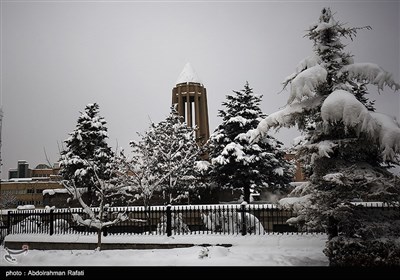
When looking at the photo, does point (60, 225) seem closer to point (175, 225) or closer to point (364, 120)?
point (175, 225)

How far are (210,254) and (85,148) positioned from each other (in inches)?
788

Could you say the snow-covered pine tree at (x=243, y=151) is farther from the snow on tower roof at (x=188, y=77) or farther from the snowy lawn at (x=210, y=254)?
the snow on tower roof at (x=188, y=77)

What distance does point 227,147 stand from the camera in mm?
23125

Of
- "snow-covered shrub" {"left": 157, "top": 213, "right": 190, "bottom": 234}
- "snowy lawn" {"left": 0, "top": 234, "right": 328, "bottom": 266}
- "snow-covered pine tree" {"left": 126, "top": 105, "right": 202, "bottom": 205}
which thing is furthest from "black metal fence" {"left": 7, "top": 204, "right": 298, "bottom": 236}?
"snow-covered pine tree" {"left": 126, "top": 105, "right": 202, "bottom": 205}

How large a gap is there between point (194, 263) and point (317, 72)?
19.7ft

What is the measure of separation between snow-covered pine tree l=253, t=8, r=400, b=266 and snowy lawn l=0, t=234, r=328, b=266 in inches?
49.6

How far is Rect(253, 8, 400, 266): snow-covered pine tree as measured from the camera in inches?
293

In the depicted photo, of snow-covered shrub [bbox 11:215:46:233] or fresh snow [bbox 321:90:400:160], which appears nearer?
fresh snow [bbox 321:90:400:160]

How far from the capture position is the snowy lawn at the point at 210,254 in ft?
28.9

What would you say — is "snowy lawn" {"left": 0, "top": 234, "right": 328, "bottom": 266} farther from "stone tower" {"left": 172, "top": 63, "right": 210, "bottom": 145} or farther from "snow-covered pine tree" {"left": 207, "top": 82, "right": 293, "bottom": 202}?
"stone tower" {"left": 172, "top": 63, "right": 210, "bottom": 145}

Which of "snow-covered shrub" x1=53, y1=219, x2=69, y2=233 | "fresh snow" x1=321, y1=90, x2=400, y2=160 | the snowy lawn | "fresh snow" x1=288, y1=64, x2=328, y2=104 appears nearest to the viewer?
"fresh snow" x1=321, y1=90, x2=400, y2=160

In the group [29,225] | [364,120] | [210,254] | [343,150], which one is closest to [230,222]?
[210,254]

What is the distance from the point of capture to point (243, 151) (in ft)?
77.3

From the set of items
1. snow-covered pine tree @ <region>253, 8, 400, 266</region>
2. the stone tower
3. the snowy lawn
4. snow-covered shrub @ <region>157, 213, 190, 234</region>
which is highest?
the stone tower
